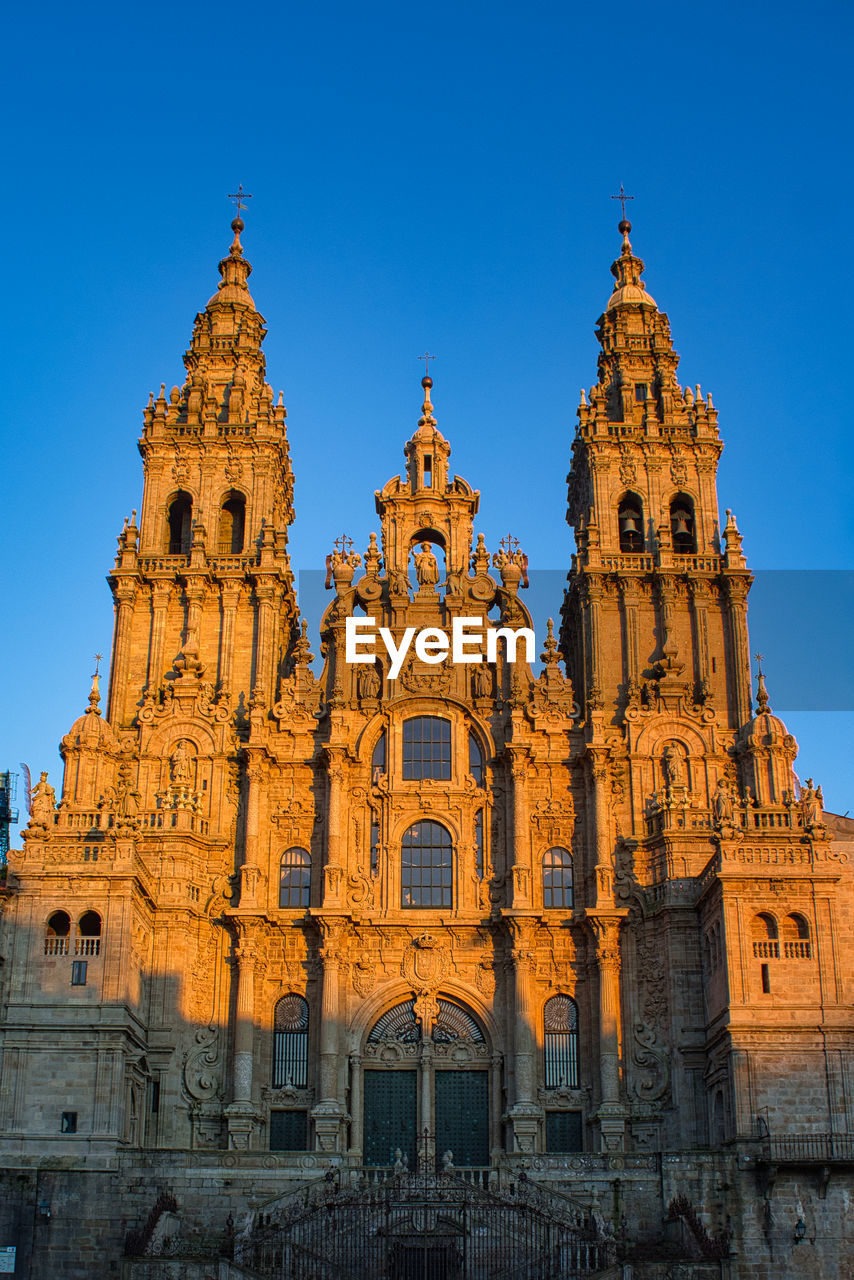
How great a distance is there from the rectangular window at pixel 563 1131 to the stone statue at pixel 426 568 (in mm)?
16914

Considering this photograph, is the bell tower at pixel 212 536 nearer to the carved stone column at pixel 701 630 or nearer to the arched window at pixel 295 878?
the arched window at pixel 295 878

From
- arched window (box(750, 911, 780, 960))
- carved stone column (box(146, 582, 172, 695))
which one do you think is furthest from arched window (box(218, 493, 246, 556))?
arched window (box(750, 911, 780, 960))

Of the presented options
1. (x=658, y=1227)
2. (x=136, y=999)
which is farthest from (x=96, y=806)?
(x=658, y=1227)

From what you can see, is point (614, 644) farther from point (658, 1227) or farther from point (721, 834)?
point (658, 1227)

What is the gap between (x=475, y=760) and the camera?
159 feet

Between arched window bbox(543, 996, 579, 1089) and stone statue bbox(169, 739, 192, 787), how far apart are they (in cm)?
1268

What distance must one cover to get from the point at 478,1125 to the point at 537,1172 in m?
7.37

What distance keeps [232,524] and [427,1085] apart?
20.2 metres

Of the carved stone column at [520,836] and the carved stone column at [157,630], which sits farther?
the carved stone column at [157,630]

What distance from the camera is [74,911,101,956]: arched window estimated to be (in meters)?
40.8

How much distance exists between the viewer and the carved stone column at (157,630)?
49219mm

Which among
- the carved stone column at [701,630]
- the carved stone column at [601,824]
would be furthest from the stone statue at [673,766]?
the carved stone column at [701,630]

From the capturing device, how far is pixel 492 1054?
148ft

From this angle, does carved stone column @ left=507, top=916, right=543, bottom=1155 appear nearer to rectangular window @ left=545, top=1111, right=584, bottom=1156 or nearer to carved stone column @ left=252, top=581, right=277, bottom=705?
rectangular window @ left=545, top=1111, right=584, bottom=1156
